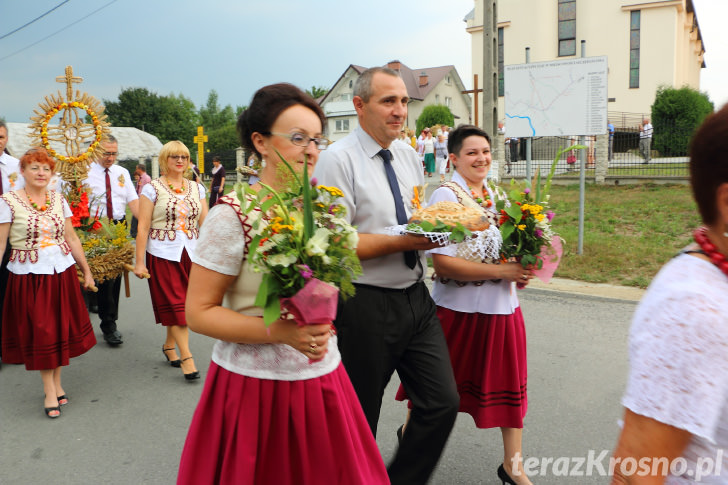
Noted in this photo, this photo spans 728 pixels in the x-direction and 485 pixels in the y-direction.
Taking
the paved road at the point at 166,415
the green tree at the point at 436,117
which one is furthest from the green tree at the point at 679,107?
the paved road at the point at 166,415

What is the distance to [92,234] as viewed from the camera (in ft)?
20.8

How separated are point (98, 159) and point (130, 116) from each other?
7164 centimetres

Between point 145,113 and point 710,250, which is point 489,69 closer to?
point 710,250

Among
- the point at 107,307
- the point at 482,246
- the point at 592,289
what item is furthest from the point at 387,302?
the point at 592,289

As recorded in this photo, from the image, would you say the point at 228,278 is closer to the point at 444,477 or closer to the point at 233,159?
the point at 444,477

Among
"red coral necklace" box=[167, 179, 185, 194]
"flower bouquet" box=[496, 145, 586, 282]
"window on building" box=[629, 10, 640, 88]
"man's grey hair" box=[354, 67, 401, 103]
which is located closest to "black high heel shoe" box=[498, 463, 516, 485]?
"flower bouquet" box=[496, 145, 586, 282]

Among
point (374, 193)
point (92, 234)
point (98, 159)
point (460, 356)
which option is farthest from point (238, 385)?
point (98, 159)

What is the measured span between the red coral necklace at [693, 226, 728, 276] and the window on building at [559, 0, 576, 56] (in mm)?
45360

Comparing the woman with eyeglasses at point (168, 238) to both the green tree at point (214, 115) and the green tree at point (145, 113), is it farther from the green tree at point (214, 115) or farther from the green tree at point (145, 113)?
the green tree at point (214, 115)

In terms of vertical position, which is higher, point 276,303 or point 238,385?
point 276,303

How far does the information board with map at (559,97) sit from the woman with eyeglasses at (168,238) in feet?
19.4

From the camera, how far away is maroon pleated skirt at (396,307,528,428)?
A: 3355 millimetres

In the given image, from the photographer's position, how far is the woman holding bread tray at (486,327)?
3.31m

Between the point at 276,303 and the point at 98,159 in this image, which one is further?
the point at 98,159
